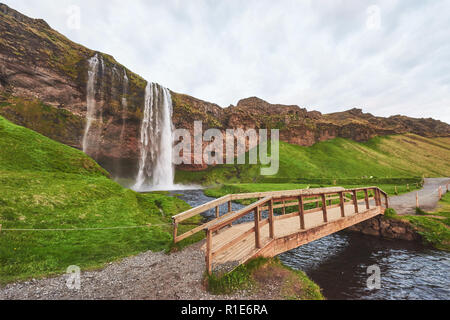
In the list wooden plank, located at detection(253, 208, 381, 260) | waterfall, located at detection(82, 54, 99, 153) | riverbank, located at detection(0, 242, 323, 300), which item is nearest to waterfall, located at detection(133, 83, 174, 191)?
waterfall, located at detection(82, 54, 99, 153)

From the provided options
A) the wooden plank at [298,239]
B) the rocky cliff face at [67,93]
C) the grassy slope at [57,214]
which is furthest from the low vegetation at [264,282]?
the rocky cliff face at [67,93]

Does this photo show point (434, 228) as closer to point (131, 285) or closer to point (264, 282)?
point (264, 282)

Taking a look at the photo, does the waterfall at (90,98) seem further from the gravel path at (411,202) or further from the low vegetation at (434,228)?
the gravel path at (411,202)

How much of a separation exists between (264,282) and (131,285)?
408cm

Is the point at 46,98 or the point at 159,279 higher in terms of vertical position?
the point at 46,98

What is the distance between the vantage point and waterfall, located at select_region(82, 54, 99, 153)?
Answer: 128 feet

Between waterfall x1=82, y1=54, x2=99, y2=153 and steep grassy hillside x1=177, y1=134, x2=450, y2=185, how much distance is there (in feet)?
81.7

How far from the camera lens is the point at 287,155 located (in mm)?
66625

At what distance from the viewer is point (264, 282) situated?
18.4 ft

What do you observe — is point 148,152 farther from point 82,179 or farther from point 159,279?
point 159,279

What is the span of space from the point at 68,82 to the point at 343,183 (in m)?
59.2

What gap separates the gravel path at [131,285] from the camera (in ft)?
16.8

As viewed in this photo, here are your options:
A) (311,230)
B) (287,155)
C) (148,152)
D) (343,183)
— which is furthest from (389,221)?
(287,155)
